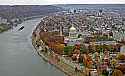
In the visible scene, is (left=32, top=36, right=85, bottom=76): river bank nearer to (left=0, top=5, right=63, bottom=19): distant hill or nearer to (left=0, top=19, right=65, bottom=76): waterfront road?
(left=0, top=19, right=65, bottom=76): waterfront road

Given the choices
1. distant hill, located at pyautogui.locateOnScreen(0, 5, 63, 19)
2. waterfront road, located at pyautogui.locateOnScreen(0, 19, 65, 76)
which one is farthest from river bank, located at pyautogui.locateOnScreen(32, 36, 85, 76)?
distant hill, located at pyautogui.locateOnScreen(0, 5, 63, 19)

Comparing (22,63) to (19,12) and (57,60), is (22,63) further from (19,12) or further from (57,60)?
(19,12)

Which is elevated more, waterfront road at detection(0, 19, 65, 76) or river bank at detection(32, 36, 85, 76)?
river bank at detection(32, 36, 85, 76)

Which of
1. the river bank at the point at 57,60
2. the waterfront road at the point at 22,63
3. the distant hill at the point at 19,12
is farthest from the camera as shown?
the distant hill at the point at 19,12

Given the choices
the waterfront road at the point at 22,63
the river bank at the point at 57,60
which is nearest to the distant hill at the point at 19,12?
the waterfront road at the point at 22,63

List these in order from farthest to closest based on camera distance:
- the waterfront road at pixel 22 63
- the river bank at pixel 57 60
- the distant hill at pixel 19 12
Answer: the distant hill at pixel 19 12, the waterfront road at pixel 22 63, the river bank at pixel 57 60

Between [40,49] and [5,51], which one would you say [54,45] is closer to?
[40,49]

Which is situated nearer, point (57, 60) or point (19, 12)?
point (57, 60)

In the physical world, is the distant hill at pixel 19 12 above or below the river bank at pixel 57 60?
above

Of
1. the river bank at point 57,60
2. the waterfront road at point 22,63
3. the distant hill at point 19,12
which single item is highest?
the distant hill at point 19,12

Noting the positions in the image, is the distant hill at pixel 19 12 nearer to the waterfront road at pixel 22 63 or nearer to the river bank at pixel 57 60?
the waterfront road at pixel 22 63

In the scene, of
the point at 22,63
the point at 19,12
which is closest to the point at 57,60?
the point at 22,63

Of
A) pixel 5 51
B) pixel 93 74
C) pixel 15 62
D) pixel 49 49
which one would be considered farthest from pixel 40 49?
pixel 93 74
